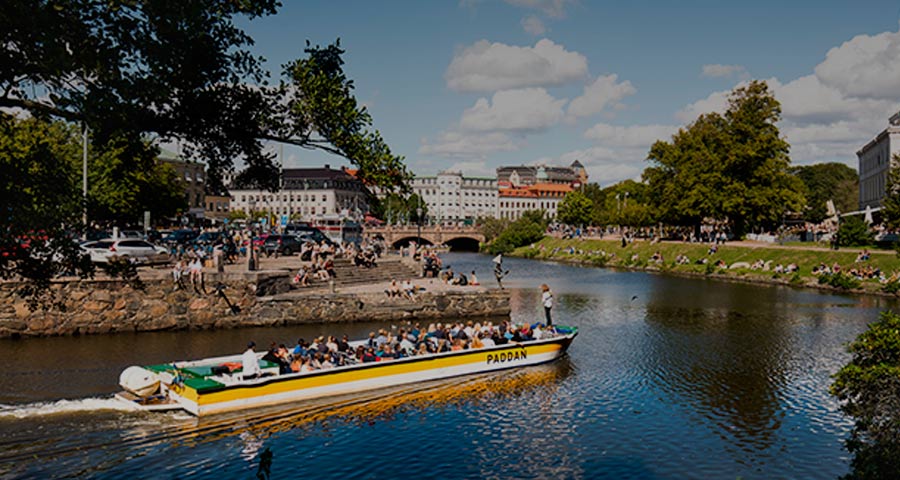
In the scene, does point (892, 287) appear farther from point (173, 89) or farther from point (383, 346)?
point (173, 89)

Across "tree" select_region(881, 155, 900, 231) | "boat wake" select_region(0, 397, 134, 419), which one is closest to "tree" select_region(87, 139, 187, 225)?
"boat wake" select_region(0, 397, 134, 419)

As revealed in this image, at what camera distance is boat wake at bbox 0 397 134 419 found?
19.9 metres

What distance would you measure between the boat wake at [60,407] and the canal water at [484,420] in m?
0.05

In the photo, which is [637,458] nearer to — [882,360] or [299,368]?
[882,360]

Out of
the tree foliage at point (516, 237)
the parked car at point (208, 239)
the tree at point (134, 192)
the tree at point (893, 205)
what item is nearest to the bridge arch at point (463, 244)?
the tree foliage at point (516, 237)

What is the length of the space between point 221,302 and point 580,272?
156ft

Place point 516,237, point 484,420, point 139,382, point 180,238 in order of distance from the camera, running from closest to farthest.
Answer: point 139,382 < point 484,420 < point 180,238 < point 516,237

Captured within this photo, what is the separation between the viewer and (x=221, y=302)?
1377 inches

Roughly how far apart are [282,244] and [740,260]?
135 feet

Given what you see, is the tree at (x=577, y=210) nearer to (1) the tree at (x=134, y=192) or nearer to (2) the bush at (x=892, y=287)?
(1) the tree at (x=134, y=192)

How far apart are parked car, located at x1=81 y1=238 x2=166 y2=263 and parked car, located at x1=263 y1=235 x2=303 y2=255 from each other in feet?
35.5

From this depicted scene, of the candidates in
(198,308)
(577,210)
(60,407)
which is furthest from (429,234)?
(60,407)

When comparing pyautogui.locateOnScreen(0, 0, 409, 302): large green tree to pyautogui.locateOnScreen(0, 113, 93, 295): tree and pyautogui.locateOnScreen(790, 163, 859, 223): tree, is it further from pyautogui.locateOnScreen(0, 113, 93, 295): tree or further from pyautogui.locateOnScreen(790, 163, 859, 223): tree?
pyautogui.locateOnScreen(790, 163, 859, 223): tree

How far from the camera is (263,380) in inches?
856
